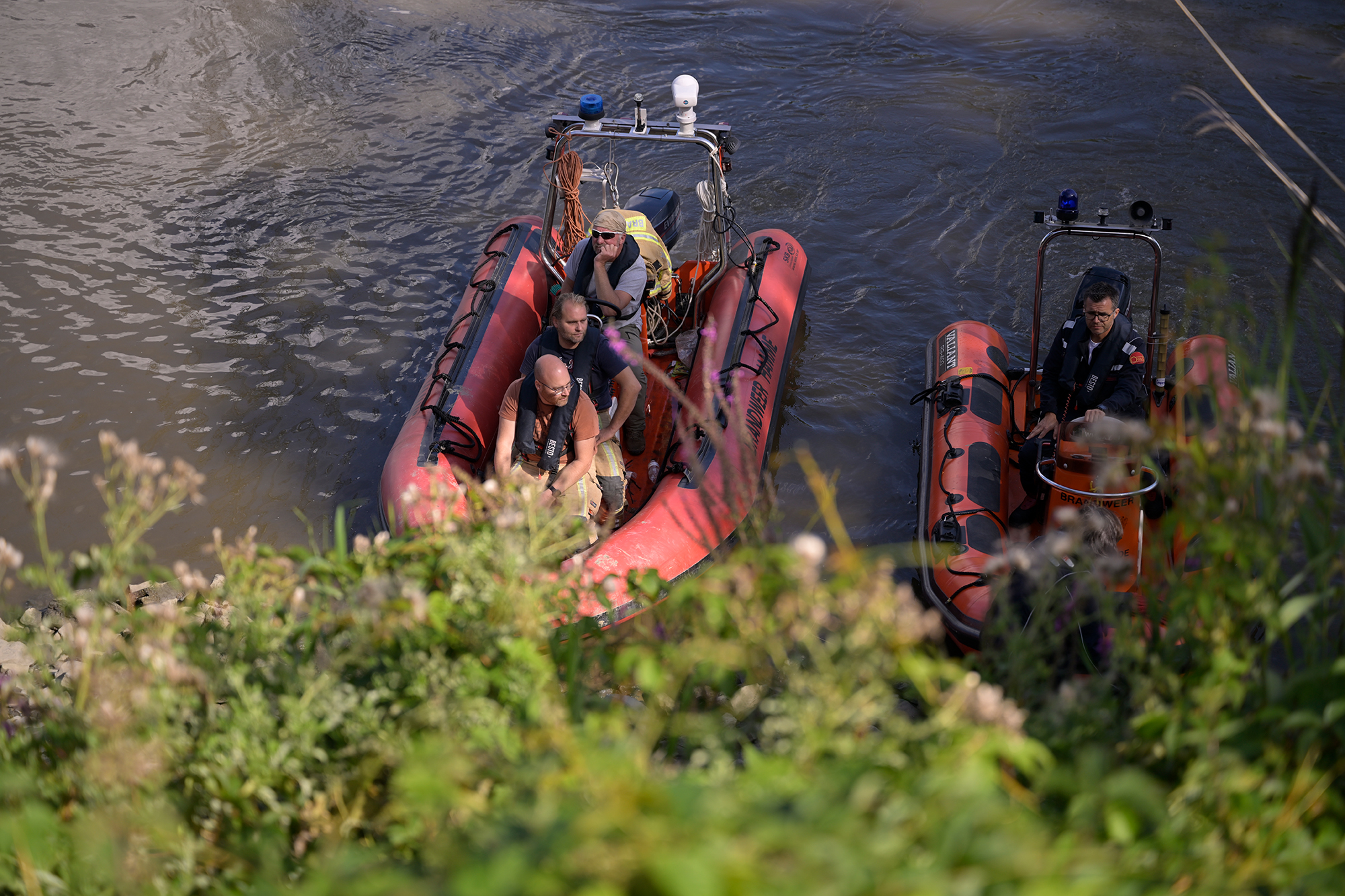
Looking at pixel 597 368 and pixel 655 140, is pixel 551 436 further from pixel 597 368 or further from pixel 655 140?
pixel 655 140

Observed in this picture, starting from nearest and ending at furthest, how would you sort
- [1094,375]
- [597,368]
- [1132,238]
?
1. [1094,375]
2. [597,368]
3. [1132,238]

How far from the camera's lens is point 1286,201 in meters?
8.92

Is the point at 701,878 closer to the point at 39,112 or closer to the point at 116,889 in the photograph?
the point at 116,889

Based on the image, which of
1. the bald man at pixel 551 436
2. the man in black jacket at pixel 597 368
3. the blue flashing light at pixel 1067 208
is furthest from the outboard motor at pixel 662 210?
the blue flashing light at pixel 1067 208

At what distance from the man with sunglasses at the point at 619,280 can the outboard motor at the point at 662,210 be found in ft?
3.09

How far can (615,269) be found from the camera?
5508 mm

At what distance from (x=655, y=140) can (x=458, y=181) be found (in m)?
4.02

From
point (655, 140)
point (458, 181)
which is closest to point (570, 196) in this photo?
point (655, 140)

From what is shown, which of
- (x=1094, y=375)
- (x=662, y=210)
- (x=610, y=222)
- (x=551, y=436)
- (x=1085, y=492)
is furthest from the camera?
(x=662, y=210)

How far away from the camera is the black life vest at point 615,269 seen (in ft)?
18.0

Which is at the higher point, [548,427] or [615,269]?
[615,269]

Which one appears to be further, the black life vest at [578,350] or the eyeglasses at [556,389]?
the black life vest at [578,350]

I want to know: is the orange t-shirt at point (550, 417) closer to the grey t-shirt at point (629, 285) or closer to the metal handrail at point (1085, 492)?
the grey t-shirt at point (629, 285)

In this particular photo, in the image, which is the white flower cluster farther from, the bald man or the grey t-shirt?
the grey t-shirt
